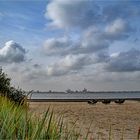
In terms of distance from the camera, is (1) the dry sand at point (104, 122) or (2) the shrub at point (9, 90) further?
(2) the shrub at point (9, 90)

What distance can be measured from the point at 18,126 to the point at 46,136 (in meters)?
0.72

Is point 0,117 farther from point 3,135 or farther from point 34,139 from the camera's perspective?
point 34,139

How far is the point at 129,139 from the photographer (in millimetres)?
14000

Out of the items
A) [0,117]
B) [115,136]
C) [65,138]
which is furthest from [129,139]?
[65,138]

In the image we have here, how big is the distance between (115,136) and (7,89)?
8182mm

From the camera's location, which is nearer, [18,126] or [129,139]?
[18,126]

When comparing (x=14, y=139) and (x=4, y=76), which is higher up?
(x=4, y=76)

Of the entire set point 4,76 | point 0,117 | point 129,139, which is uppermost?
point 4,76

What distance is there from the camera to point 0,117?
295 inches

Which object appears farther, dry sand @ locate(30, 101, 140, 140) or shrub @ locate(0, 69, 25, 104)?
shrub @ locate(0, 69, 25, 104)

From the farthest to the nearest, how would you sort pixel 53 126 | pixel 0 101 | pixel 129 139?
pixel 129 139, pixel 0 101, pixel 53 126

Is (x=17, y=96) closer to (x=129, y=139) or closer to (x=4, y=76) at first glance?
(x=4, y=76)

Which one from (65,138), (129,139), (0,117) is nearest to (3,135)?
(65,138)

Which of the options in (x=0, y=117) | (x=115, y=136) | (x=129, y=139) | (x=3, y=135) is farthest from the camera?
(x=115, y=136)
